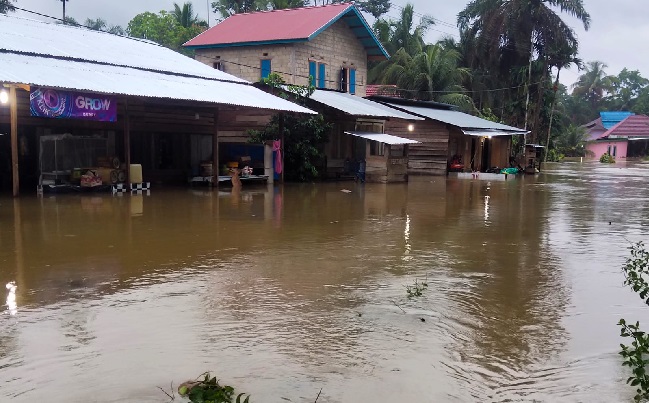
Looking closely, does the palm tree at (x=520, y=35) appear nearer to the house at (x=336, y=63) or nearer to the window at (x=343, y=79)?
the house at (x=336, y=63)

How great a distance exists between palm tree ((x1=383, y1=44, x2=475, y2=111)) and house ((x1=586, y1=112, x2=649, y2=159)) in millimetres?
29430

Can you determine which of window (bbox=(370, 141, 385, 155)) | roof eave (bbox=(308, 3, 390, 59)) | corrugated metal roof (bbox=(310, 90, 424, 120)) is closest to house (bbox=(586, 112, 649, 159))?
roof eave (bbox=(308, 3, 390, 59))

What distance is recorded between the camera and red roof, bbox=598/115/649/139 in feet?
197

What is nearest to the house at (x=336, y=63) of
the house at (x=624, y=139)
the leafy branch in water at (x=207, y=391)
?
the leafy branch in water at (x=207, y=391)

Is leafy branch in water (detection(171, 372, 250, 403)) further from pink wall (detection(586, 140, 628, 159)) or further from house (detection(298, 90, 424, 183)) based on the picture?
pink wall (detection(586, 140, 628, 159))

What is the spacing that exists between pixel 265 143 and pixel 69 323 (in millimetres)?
15375

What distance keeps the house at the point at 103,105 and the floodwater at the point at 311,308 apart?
3.52 m

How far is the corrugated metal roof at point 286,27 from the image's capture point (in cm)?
A: 2697

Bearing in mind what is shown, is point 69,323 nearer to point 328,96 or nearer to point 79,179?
point 79,179

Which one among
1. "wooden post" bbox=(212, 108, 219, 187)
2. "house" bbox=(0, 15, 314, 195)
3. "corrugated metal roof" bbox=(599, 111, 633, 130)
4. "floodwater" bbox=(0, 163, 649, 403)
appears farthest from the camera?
"corrugated metal roof" bbox=(599, 111, 633, 130)

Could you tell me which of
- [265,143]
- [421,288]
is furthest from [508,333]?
[265,143]

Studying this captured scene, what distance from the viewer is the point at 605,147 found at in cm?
6322

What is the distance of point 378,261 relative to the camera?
777 cm

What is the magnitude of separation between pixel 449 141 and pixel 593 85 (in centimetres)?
5688
